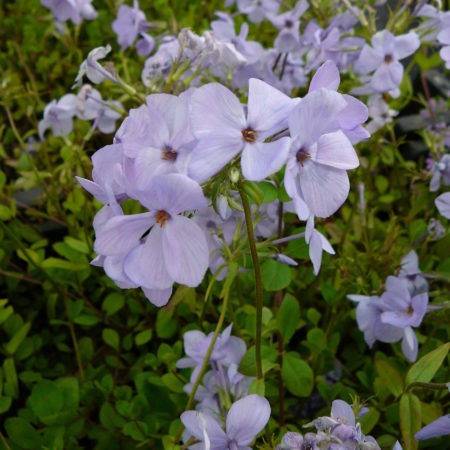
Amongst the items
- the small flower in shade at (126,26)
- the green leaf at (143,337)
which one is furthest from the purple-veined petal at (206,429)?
the small flower in shade at (126,26)

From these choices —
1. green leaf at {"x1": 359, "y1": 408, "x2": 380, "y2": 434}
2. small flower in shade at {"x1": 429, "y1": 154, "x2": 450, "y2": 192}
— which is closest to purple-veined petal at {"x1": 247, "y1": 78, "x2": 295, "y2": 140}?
green leaf at {"x1": 359, "y1": 408, "x2": 380, "y2": 434}

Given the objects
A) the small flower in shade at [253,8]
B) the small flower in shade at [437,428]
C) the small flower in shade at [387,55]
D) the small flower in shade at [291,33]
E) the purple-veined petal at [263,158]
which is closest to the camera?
the purple-veined petal at [263,158]

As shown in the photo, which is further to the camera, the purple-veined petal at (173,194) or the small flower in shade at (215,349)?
the small flower in shade at (215,349)

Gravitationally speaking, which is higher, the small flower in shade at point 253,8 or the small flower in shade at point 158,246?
the small flower in shade at point 158,246

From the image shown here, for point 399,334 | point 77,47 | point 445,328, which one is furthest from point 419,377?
point 77,47

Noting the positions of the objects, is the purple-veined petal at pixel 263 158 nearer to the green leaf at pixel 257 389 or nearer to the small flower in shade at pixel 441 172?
the green leaf at pixel 257 389

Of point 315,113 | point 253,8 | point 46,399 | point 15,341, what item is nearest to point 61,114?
point 15,341

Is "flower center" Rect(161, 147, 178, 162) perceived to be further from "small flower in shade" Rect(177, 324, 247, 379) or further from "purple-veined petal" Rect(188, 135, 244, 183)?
"small flower in shade" Rect(177, 324, 247, 379)

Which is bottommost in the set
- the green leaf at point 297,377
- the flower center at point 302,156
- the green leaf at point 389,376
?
the green leaf at point 389,376
